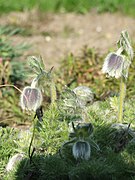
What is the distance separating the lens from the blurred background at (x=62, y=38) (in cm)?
542

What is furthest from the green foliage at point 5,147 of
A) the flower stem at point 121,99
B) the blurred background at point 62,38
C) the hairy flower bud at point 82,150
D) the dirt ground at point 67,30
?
the dirt ground at point 67,30

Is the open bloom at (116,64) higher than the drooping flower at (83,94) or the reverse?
higher

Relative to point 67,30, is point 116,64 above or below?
below

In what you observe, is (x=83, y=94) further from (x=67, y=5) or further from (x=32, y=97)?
(x=67, y=5)

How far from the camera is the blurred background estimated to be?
542cm

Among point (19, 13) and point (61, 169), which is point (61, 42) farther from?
point (61, 169)

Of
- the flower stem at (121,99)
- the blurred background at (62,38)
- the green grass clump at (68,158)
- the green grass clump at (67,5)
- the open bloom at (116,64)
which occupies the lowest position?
the green grass clump at (68,158)

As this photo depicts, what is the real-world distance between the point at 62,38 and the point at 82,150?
4.21 metres

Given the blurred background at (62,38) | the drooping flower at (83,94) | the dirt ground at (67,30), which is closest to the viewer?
the drooping flower at (83,94)

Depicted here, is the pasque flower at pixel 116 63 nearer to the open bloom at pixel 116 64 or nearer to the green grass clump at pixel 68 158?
the open bloom at pixel 116 64

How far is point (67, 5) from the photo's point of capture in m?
8.20

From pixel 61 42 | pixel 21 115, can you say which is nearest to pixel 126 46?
pixel 21 115

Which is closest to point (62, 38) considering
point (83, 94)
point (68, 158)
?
point (83, 94)

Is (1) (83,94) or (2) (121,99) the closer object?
(2) (121,99)
